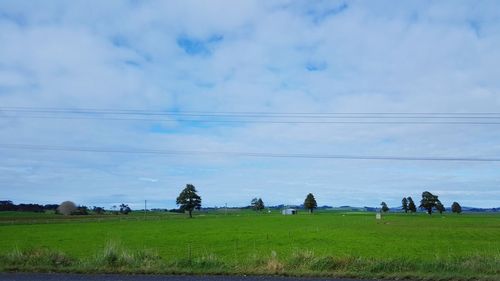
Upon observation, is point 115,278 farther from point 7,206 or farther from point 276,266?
point 7,206

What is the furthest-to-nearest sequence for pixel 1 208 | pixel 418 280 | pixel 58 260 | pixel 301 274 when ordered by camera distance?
pixel 1 208
pixel 58 260
pixel 301 274
pixel 418 280

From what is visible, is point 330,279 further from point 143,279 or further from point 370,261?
point 143,279

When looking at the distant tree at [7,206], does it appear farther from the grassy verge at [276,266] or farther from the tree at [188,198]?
the grassy verge at [276,266]

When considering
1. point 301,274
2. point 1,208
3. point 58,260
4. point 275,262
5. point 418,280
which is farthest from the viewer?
point 1,208

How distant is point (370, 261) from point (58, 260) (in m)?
10.8

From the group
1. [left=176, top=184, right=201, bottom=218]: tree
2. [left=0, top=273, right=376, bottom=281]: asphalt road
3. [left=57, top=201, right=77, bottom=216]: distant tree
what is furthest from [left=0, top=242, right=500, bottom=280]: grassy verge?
[left=57, top=201, right=77, bottom=216]: distant tree

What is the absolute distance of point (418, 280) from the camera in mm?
14086

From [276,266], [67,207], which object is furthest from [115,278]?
Result: [67,207]

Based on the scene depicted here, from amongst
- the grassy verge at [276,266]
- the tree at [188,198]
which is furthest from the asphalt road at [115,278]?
the tree at [188,198]

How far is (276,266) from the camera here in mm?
15859

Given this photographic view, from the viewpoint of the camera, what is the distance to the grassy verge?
15047mm

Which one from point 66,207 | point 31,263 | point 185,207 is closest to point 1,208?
point 66,207

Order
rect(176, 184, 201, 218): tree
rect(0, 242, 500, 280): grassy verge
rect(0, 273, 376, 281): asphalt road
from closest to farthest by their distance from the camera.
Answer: rect(0, 273, 376, 281): asphalt road < rect(0, 242, 500, 280): grassy verge < rect(176, 184, 201, 218): tree

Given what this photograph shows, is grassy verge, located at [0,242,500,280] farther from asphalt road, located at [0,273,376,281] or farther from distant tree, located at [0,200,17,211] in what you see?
distant tree, located at [0,200,17,211]
